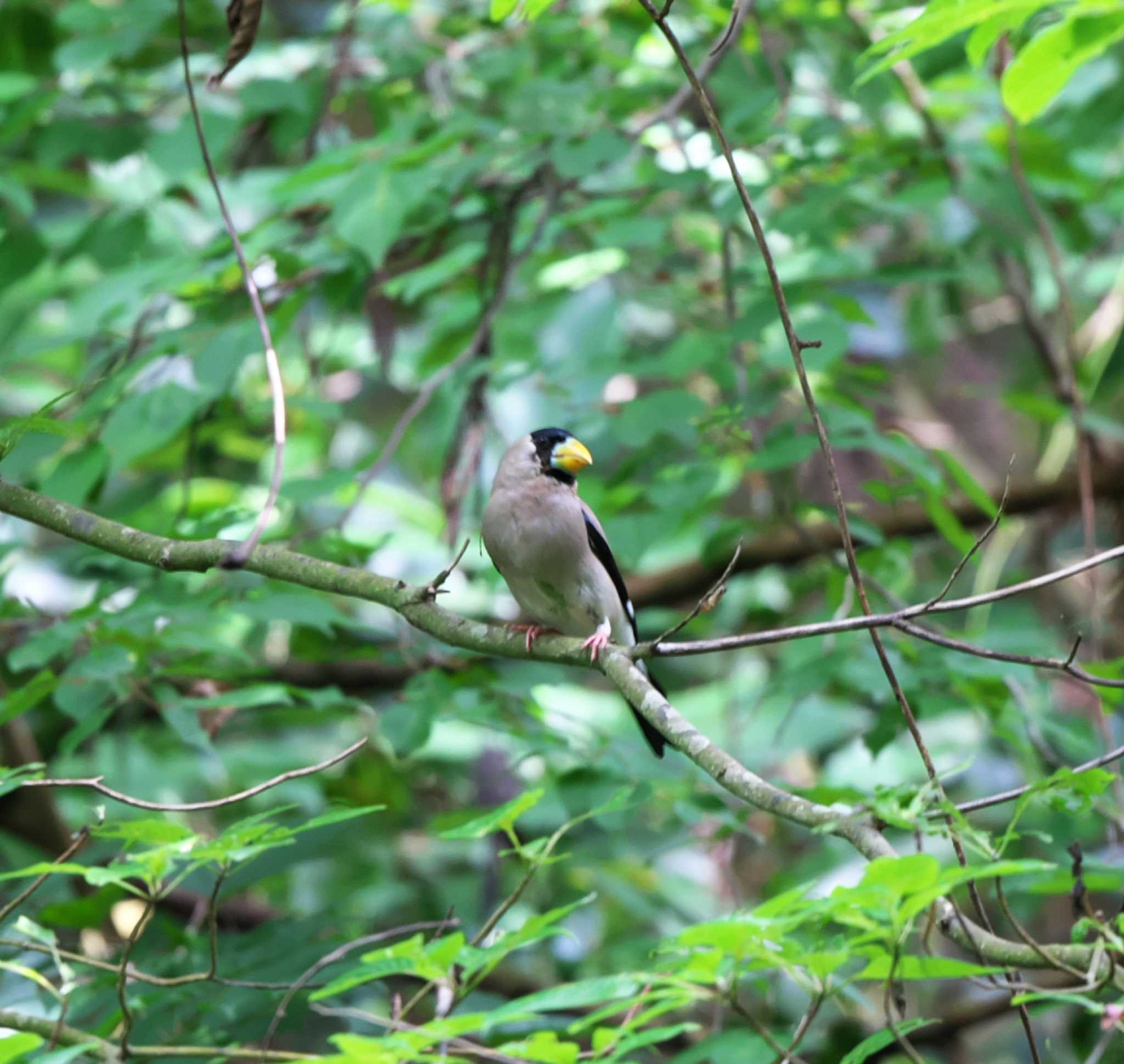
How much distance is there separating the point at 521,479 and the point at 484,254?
86 cm

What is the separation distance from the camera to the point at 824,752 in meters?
5.89

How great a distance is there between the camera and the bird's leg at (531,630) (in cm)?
251

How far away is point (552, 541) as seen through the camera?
11.9 ft

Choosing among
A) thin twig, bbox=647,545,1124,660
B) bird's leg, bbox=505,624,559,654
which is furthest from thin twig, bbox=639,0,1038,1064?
bird's leg, bbox=505,624,559,654

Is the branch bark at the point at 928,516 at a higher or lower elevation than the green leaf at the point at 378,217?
lower

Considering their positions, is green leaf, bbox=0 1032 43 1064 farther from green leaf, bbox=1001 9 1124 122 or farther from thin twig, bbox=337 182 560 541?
green leaf, bbox=1001 9 1124 122

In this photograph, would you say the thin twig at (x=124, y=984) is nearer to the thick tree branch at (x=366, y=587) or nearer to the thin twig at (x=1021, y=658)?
the thick tree branch at (x=366, y=587)

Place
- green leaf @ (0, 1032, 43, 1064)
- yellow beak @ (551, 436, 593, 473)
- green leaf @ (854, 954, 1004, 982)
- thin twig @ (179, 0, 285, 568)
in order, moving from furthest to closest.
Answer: yellow beak @ (551, 436, 593, 473) → thin twig @ (179, 0, 285, 568) → green leaf @ (0, 1032, 43, 1064) → green leaf @ (854, 954, 1004, 982)

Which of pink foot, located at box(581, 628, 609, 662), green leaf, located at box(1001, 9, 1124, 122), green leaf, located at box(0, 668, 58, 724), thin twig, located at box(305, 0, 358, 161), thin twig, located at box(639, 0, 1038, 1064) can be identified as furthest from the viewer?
thin twig, located at box(305, 0, 358, 161)

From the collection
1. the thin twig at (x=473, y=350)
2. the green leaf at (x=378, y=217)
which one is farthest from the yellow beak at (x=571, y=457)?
the green leaf at (x=378, y=217)

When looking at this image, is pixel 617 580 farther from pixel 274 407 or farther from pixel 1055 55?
pixel 1055 55

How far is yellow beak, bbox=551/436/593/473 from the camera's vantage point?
371 cm

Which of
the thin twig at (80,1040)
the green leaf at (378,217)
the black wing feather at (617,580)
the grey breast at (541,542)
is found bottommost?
the black wing feather at (617,580)

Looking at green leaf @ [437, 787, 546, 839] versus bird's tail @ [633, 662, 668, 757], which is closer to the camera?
green leaf @ [437, 787, 546, 839]
